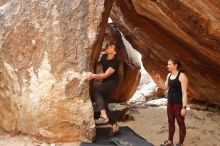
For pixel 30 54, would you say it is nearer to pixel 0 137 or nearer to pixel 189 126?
pixel 0 137

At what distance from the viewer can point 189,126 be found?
843 centimetres

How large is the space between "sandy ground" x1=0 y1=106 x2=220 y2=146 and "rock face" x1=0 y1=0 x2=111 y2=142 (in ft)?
1.11

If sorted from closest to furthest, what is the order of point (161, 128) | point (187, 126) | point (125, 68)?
1. point (161, 128)
2. point (187, 126)
3. point (125, 68)

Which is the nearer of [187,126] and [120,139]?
[120,139]

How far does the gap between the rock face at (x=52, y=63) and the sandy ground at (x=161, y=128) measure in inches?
13.3

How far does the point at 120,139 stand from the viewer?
633cm

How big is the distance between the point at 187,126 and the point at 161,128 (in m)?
0.72

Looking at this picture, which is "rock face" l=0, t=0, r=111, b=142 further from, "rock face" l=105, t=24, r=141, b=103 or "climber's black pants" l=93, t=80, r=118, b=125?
"rock face" l=105, t=24, r=141, b=103

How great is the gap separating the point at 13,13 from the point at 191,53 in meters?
4.29

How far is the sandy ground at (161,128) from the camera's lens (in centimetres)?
669

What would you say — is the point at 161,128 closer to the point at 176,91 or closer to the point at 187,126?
the point at 187,126

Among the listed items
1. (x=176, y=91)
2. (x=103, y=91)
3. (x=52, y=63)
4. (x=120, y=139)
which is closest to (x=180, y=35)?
(x=176, y=91)

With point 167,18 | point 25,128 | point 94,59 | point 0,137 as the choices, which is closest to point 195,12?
point 167,18

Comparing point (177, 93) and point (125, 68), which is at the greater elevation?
point (125, 68)
